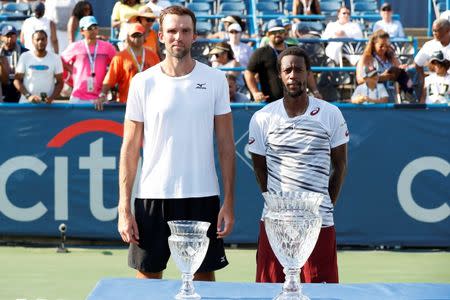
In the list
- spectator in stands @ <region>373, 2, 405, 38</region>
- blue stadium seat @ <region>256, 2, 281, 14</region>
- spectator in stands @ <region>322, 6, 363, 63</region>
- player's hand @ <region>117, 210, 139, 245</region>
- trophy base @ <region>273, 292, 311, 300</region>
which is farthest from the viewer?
blue stadium seat @ <region>256, 2, 281, 14</region>

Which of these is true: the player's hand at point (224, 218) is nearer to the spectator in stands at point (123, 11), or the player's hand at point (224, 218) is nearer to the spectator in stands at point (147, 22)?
the spectator in stands at point (147, 22)

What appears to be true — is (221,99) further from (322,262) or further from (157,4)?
(157,4)

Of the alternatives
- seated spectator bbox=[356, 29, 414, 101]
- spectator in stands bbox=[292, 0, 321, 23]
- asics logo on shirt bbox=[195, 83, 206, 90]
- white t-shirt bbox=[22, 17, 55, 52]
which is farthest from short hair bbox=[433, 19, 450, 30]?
asics logo on shirt bbox=[195, 83, 206, 90]

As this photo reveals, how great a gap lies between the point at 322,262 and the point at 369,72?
21.2 feet

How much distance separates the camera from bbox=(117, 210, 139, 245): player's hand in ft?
18.7

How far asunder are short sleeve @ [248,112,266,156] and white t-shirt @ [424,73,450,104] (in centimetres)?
599

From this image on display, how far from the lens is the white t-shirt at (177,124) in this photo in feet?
18.8

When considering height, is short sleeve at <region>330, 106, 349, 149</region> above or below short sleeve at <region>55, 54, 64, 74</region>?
below

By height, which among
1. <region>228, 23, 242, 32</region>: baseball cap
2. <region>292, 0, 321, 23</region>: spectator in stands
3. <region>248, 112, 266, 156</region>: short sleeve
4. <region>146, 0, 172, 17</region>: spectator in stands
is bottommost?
<region>248, 112, 266, 156</region>: short sleeve

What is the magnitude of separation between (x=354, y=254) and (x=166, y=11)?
526 cm

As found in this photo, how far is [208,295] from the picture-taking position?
14.4 feet

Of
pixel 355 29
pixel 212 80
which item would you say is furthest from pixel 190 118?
pixel 355 29

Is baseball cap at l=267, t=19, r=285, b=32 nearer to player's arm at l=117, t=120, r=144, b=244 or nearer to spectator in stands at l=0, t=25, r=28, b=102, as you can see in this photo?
spectator in stands at l=0, t=25, r=28, b=102

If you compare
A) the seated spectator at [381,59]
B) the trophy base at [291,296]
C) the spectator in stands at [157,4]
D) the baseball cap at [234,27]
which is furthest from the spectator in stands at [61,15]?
the trophy base at [291,296]
